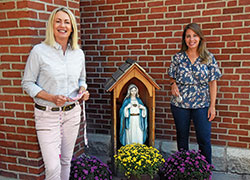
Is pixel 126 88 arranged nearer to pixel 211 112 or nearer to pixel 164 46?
pixel 164 46

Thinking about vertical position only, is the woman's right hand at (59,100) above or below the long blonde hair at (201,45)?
below

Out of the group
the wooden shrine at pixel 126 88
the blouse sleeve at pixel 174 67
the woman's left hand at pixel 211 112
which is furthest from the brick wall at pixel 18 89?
the woman's left hand at pixel 211 112

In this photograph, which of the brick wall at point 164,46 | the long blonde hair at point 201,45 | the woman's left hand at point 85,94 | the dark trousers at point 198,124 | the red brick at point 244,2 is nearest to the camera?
the woman's left hand at point 85,94

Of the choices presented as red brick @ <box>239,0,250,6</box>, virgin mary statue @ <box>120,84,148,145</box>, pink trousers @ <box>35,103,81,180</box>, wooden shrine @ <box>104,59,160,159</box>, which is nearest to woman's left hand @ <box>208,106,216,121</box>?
wooden shrine @ <box>104,59,160,159</box>

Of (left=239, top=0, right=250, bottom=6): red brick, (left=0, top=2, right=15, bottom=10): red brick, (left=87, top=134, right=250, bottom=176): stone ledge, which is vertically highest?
(left=239, top=0, right=250, bottom=6): red brick

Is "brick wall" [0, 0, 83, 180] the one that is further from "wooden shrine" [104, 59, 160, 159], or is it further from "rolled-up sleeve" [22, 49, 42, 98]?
"wooden shrine" [104, 59, 160, 159]

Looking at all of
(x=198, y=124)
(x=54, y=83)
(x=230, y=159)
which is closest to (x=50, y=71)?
(x=54, y=83)

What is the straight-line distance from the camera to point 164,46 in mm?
3551

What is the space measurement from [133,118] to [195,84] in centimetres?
90

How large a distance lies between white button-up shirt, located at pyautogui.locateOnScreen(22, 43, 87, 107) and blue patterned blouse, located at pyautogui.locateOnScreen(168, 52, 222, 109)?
1299mm

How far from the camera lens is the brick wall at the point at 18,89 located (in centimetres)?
248

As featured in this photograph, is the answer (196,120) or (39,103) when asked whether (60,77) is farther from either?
(196,120)

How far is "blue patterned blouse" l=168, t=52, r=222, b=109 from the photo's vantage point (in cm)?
283

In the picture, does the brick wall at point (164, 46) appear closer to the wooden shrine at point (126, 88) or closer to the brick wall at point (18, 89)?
the wooden shrine at point (126, 88)
